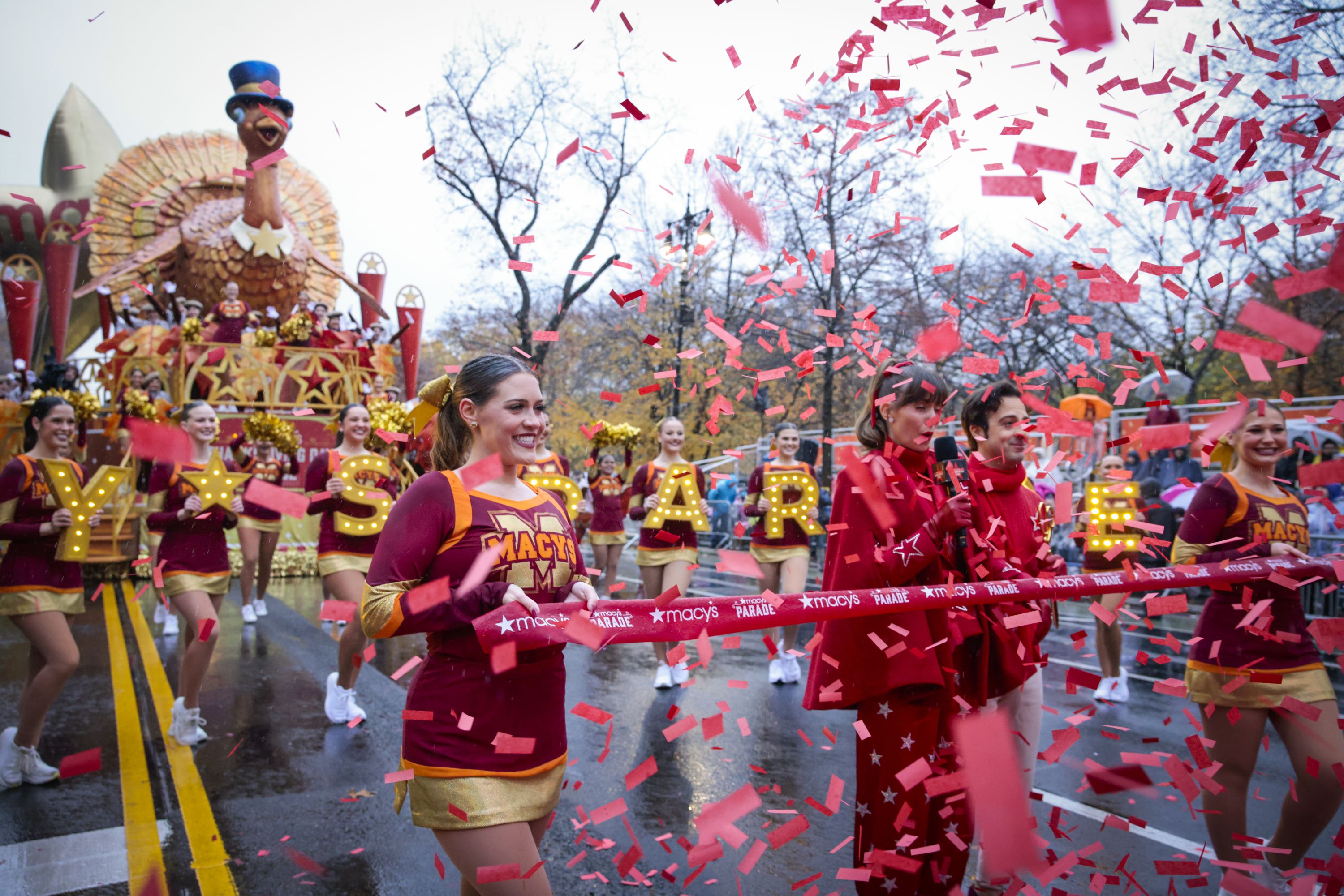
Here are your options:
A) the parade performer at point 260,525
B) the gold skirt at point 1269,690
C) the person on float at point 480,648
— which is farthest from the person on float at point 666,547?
the parade performer at point 260,525

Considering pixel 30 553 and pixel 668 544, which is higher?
pixel 30 553

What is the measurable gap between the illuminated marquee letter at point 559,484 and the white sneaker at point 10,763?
3.66 meters

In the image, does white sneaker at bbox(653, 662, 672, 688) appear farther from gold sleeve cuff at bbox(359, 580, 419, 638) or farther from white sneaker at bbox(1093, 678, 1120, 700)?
gold sleeve cuff at bbox(359, 580, 419, 638)

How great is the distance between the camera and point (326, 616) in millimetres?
3311

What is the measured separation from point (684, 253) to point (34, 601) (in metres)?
16.0

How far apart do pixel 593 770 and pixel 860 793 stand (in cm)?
245

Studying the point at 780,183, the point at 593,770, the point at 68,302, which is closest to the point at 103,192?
the point at 68,302

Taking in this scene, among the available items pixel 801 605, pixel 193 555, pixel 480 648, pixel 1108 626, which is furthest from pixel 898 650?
pixel 193 555

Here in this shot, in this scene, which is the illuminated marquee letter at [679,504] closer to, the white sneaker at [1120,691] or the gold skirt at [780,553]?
the gold skirt at [780,553]

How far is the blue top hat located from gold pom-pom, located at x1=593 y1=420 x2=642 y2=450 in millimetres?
10094

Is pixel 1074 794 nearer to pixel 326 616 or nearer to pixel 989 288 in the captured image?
pixel 326 616

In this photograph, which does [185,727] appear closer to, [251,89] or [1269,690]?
[1269,690]

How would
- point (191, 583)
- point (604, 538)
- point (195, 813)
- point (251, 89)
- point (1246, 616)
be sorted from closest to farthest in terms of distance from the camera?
point (1246, 616)
point (195, 813)
point (191, 583)
point (604, 538)
point (251, 89)

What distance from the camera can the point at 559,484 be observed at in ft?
25.3
